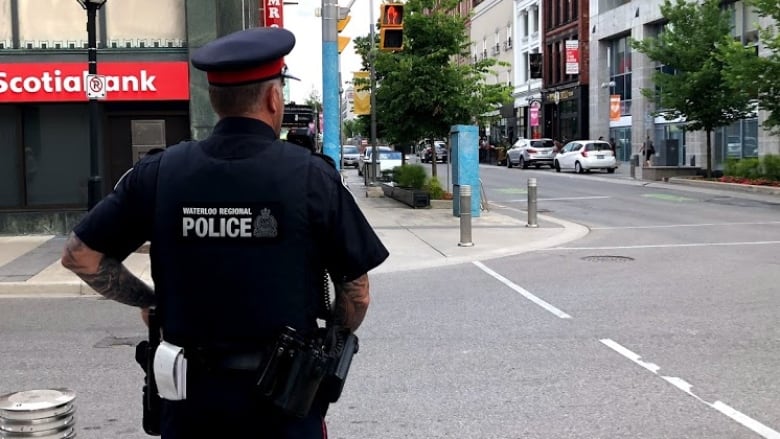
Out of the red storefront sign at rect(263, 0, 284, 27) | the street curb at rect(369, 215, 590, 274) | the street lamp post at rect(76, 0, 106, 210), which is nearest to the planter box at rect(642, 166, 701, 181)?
the street curb at rect(369, 215, 590, 274)

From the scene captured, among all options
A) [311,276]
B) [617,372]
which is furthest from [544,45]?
[311,276]

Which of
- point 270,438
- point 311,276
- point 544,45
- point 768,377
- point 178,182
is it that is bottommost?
point 768,377

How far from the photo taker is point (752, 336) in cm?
740

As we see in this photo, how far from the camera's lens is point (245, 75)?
8.37 ft

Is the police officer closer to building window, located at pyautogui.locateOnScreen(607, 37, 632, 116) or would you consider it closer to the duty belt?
the duty belt

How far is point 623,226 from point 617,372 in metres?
11.7

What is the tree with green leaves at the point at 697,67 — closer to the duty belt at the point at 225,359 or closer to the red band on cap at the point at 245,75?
the red band on cap at the point at 245,75

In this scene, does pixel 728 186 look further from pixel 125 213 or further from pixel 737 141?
pixel 125 213

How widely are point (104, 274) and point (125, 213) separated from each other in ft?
0.80

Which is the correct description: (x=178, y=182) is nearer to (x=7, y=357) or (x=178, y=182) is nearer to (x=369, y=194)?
(x=7, y=357)

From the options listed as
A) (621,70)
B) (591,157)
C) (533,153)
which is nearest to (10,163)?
(591,157)

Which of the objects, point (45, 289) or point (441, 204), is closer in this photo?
point (45, 289)

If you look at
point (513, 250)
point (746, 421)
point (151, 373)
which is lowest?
point (746, 421)

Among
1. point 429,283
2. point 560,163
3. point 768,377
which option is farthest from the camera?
point 560,163
